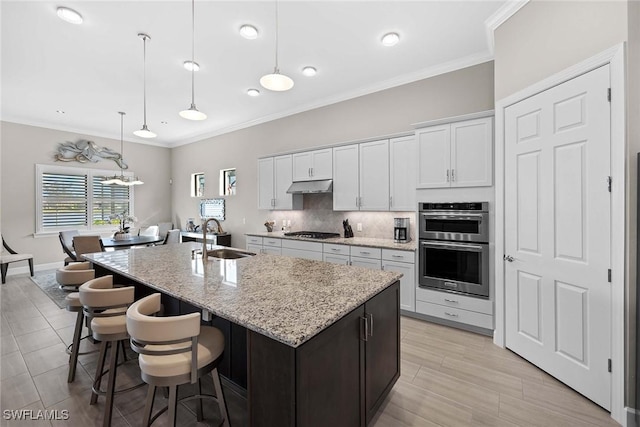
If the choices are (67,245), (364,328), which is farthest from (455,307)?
(67,245)

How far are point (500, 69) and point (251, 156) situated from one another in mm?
4794

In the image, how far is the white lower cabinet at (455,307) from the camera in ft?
9.77

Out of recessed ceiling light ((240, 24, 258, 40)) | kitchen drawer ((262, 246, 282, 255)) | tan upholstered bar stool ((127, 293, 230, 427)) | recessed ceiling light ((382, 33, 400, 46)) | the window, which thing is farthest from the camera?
the window

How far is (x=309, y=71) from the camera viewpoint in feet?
12.8

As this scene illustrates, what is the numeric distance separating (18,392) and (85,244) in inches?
114

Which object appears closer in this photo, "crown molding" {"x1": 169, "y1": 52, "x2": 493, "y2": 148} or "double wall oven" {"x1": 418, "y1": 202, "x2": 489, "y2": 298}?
"double wall oven" {"x1": 418, "y1": 202, "x2": 489, "y2": 298}

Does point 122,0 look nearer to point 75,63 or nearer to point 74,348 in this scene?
point 75,63

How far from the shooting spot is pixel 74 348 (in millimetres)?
2254

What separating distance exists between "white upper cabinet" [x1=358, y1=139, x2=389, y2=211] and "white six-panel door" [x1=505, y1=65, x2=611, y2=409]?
1502mm

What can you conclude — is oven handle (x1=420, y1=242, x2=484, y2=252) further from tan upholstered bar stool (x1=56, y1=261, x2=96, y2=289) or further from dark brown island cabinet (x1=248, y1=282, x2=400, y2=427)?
tan upholstered bar stool (x1=56, y1=261, x2=96, y2=289)

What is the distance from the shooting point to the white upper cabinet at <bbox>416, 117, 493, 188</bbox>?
117 inches

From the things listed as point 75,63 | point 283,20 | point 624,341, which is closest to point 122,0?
point 283,20

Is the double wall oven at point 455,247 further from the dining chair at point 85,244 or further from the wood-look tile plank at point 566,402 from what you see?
the dining chair at point 85,244

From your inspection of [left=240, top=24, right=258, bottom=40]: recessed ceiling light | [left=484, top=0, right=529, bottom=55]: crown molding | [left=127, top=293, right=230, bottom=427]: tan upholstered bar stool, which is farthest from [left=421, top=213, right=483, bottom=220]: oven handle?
[left=240, top=24, right=258, bottom=40]: recessed ceiling light
